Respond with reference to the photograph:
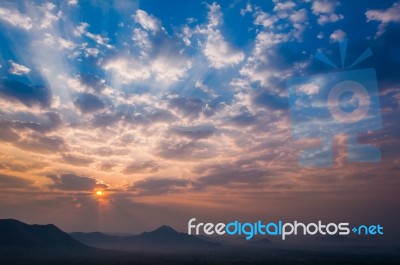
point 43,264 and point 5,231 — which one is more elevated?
point 5,231

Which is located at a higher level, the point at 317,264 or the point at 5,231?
the point at 5,231

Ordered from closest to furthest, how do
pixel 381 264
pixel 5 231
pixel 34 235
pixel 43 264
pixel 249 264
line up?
pixel 43 264, pixel 249 264, pixel 381 264, pixel 5 231, pixel 34 235

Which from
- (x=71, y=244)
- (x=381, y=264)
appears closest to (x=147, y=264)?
(x=71, y=244)

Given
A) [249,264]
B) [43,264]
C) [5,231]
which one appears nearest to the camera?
[43,264]

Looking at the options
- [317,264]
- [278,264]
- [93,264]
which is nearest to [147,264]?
[93,264]

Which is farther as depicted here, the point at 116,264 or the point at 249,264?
the point at 249,264

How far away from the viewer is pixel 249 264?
14325 cm

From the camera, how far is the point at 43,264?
120 meters

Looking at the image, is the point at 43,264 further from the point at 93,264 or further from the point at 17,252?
the point at 17,252

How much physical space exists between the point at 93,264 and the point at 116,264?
871cm

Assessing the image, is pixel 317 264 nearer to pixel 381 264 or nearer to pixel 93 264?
pixel 381 264

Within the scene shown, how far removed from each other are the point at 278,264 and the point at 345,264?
36.9 meters

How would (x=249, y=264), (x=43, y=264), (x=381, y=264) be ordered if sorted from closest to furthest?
(x=43, y=264)
(x=249, y=264)
(x=381, y=264)

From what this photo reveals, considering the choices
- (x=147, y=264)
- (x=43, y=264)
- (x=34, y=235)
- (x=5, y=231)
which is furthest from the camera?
(x=34, y=235)
